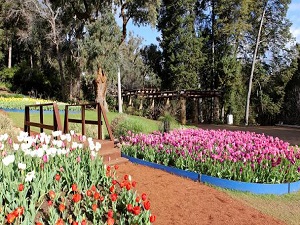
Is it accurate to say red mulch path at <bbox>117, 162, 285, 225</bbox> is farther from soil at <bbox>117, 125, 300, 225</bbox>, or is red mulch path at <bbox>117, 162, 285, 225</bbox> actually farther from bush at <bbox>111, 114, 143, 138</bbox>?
bush at <bbox>111, 114, 143, 138</bbox>

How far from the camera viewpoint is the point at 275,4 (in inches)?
934

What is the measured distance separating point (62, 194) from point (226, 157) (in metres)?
3.09

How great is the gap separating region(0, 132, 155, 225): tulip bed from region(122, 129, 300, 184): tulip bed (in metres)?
2.27

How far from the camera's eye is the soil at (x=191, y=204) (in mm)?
3586

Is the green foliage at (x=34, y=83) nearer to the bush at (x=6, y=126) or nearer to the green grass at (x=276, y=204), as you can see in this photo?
the bush at (x=6, y=126)

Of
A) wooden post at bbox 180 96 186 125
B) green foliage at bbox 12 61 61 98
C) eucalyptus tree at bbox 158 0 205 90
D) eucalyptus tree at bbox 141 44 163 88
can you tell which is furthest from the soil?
eucalyptus tree at bbox 141 44 163 88

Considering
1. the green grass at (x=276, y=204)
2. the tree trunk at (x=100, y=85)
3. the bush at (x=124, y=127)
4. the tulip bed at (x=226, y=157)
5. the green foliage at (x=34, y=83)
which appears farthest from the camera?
the green foliage at (x=34, y=83)

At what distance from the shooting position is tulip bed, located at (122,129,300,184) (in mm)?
5133

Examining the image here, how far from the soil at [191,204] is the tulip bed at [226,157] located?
1.73 feet

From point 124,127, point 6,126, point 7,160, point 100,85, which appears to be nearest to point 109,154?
point 7,160

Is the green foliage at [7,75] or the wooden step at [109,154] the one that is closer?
the wooden step at [109,154]

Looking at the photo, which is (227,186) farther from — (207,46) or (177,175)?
(207,46)

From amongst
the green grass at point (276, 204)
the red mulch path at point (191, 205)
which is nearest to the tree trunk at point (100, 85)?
the red mulch path at point (191, 205)

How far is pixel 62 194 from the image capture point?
10.5 feet
